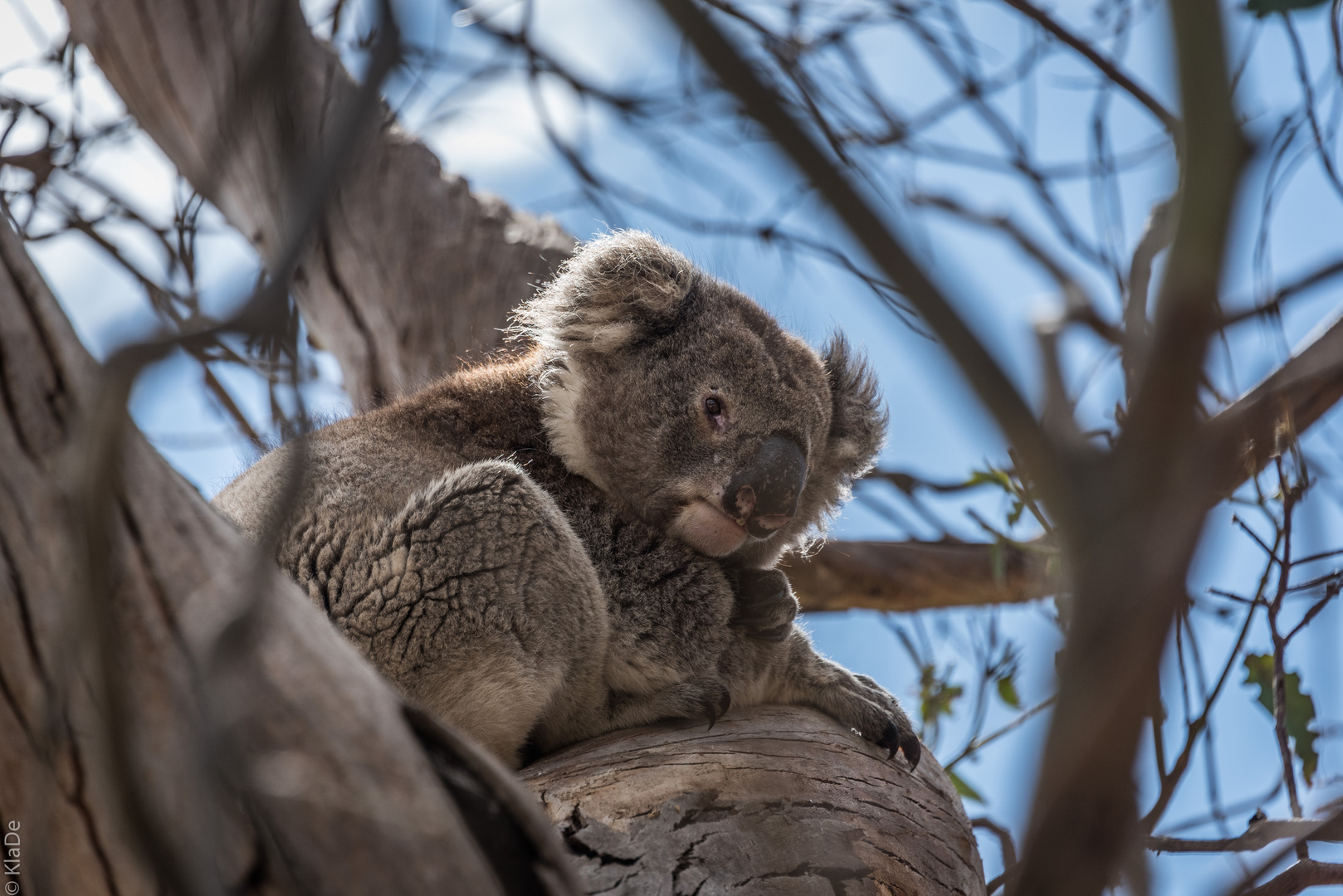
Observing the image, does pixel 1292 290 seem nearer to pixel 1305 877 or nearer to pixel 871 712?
pixel 1305 877

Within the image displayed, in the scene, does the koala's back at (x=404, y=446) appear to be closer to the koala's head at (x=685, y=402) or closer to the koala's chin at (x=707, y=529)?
the koala's head at (x=685, y=402)

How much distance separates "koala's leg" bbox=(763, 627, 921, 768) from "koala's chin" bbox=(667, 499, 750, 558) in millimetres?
331

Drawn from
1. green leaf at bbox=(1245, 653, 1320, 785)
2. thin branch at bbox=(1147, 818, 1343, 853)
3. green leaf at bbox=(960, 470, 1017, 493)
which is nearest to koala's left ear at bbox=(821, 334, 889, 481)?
green leaf at bbox=(960, 470, 1017, 493)

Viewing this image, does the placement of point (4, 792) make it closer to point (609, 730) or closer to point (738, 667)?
point (609, 730)

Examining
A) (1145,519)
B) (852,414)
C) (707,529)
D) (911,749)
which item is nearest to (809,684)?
(911,749)

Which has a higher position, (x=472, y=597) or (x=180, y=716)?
(x=472, y=597)

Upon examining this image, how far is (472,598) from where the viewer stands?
252cm

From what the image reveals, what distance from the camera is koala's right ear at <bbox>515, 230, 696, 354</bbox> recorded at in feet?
10.8

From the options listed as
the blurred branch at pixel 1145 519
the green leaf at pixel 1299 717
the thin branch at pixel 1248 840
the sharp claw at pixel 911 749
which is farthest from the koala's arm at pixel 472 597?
the blurred branch at pixel 1145 519

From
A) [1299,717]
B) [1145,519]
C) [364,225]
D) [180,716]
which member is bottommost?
[1299,717]

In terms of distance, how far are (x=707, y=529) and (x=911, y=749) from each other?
2.76 feet

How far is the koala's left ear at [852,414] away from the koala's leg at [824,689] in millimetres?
768

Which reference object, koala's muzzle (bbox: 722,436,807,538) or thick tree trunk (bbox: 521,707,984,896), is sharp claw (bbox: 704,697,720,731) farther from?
koala's muzzle (bbox: 722,436,807,538)

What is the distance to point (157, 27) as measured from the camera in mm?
4555
